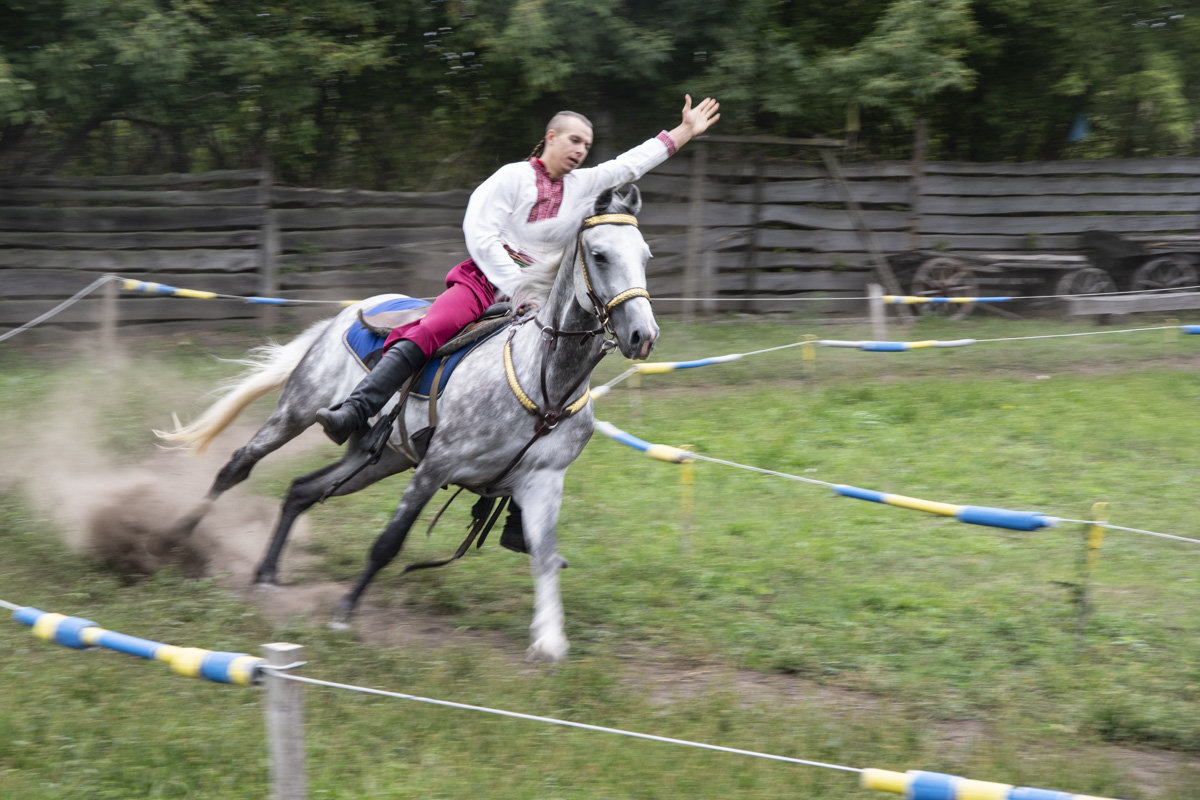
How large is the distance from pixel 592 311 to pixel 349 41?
10.2 meters

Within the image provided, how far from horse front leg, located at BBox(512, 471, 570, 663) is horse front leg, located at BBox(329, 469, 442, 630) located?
0.44 metres

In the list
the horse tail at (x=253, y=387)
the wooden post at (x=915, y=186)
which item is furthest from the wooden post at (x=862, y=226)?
the horse tail at (x=253, y=387)

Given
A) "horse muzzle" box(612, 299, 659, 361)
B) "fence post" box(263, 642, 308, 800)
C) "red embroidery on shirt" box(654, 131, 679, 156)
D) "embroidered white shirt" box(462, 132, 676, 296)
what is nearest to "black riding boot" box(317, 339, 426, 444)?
"embroidered white shirt" box(462, 132, 676, 296)

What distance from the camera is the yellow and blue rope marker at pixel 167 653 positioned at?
2881 millimetres

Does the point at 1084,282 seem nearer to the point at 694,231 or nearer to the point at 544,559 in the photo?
the point at 694,231

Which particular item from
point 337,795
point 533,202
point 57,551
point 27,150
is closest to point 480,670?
point 337,795

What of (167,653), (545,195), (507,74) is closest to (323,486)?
(545,195)

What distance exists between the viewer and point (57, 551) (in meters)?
6.22

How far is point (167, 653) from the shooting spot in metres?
2.97

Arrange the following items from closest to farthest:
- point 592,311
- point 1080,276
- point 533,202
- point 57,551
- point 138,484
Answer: point 592,311 → point 533,202 → point 57,551 → point 138,484 → point 1080,276

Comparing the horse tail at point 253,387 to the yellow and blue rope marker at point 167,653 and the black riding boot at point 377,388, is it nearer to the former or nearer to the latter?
the black riding boot at point 377,388

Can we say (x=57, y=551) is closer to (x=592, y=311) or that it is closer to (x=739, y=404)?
(x=592, y=311)

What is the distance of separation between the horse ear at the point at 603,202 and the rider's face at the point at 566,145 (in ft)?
1.77

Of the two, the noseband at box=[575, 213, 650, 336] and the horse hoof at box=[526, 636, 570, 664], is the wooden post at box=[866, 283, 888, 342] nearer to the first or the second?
the noseband at box=[575, 213, 650, 336]
